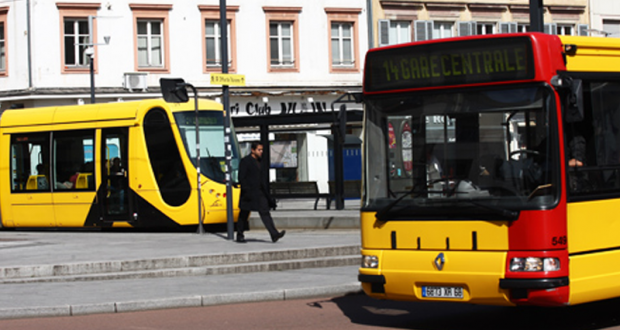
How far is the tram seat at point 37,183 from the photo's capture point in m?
23.1

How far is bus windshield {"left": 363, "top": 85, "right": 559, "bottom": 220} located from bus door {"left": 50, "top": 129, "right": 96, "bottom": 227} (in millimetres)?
13551

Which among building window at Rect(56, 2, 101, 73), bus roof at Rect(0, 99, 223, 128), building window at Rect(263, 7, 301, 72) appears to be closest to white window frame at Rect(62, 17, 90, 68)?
building window at Rect(56, 2, 101, 73)

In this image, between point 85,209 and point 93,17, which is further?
point 93,17

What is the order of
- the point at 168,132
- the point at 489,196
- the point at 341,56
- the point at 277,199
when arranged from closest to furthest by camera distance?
the point at 489,196
the point at 168,132
the point at 277,199
the point at 341,56

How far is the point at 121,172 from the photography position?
22.0m

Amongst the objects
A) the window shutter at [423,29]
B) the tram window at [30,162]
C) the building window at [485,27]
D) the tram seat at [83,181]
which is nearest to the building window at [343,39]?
the window shutter at [423,29]

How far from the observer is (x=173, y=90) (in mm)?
19859

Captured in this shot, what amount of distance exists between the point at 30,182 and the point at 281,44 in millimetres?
16650

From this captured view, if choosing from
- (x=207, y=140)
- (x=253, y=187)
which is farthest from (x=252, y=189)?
(x=207, y=140)

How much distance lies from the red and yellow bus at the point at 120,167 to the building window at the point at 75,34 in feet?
41.9

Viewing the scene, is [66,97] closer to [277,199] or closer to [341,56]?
[341,56]

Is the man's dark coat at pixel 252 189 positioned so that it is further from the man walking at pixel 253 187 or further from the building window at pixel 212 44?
the building window at pixel 212 44

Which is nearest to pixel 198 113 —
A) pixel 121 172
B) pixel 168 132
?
pixel 168 132

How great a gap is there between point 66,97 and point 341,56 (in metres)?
10.3
